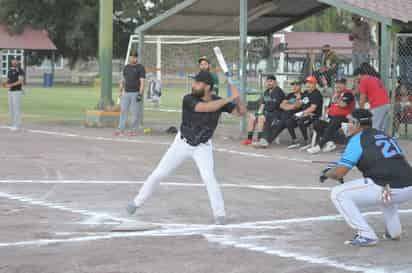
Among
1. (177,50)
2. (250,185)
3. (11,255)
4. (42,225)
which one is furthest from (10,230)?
(177,50)

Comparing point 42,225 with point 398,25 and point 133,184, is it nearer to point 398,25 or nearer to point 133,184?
point 133,184

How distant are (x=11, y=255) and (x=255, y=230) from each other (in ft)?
8.71

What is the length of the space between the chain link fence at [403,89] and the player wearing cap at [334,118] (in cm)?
175

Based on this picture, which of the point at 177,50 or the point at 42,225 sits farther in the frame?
the point at 177,50

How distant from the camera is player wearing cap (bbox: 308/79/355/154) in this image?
16.9 m

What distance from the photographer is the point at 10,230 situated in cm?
890

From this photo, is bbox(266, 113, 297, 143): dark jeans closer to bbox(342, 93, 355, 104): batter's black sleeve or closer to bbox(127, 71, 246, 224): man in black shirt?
bbox(342, 93, 355, 104): batter's black sleeve

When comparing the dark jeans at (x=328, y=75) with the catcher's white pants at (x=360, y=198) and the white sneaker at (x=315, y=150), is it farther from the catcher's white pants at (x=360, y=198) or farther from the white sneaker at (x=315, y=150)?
the catcher's white pants at (x=360, y=198)

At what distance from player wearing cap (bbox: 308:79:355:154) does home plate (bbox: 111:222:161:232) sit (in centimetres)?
835

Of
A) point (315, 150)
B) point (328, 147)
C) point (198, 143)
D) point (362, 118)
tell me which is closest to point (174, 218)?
point (198, 143)

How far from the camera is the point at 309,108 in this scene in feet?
57.8

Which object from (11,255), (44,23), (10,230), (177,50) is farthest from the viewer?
(44,23)

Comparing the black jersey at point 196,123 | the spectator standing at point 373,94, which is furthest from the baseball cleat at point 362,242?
the spectator standing at point 373,94

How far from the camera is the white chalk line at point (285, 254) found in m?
7.41
